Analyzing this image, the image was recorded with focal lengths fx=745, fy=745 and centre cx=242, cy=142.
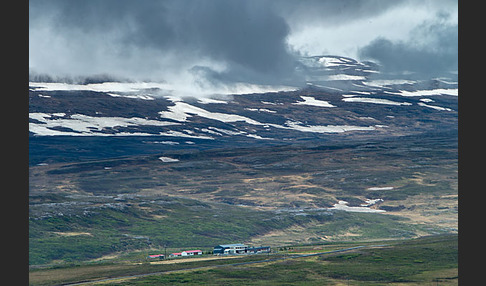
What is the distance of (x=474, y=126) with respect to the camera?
8175cm

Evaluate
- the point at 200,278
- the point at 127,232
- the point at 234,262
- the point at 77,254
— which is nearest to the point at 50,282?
the point at 200,278

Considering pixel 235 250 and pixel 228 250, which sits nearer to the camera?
pixel 228 250

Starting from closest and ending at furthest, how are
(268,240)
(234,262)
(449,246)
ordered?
(234,262) < (449,246) < (268,240)

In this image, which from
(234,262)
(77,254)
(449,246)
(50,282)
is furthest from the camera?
(77,254)

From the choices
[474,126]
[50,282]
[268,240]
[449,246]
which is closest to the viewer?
[474,126]

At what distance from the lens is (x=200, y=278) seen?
110 metres

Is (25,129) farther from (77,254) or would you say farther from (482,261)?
(77,254)

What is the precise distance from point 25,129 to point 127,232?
10480 centimetres

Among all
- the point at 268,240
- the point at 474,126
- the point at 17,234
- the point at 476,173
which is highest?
the point at 474,126

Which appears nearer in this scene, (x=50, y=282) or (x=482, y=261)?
(x=482, y=261)

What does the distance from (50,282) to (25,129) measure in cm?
3679

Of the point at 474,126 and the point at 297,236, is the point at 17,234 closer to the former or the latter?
the point at 474,126

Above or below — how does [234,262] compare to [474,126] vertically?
below

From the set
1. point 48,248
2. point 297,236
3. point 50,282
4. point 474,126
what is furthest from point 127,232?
point 474,126
